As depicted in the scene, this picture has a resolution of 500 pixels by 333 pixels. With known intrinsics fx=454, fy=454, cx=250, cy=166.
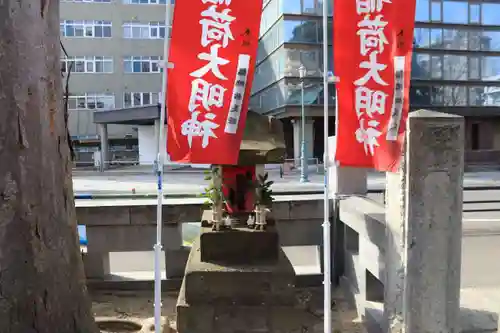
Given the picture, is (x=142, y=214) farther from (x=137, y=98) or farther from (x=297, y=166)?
(x=137, y=98)

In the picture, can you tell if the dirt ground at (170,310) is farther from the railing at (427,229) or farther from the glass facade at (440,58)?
the glass facade at (440,58)

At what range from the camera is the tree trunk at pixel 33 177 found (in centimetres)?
269

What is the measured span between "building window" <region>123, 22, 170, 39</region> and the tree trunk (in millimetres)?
37361

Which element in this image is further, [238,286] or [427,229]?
[238,286]

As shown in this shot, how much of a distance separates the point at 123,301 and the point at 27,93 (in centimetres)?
421

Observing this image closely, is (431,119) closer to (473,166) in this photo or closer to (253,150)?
(253,150)

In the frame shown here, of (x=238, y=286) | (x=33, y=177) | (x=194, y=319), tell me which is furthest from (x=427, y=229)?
(x=33, y=177)

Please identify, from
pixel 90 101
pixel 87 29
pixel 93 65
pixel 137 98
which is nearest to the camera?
pixel 87 29

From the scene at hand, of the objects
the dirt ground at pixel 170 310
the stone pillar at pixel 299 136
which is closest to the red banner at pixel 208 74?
the dirt ground at pixel 170 310

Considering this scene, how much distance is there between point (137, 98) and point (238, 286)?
36.0 meters

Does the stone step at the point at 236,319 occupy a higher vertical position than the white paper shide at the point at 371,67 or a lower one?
lower

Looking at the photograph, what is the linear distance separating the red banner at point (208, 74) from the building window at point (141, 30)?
35.9 meters

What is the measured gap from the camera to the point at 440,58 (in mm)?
31375

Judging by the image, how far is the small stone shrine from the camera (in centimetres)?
499
